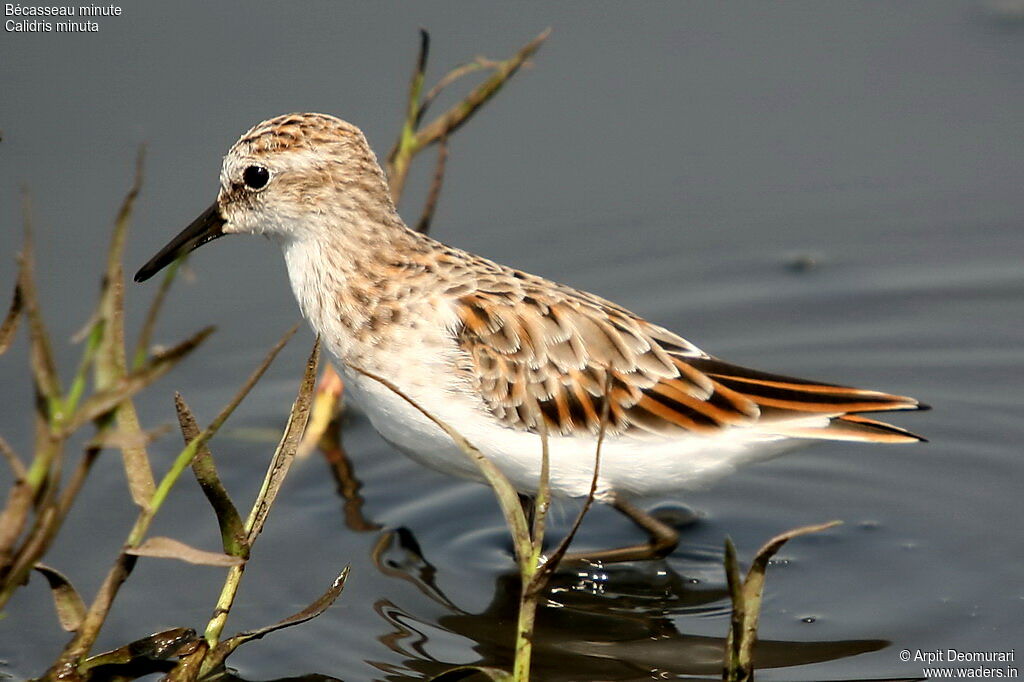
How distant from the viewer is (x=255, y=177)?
695 cm

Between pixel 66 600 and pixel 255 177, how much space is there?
96.2 inches

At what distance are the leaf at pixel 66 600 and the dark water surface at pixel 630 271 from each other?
47.5 inches

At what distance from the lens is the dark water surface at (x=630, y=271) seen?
6812 mm

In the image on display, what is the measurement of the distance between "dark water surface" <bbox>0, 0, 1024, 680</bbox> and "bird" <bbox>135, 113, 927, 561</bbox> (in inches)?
31.6

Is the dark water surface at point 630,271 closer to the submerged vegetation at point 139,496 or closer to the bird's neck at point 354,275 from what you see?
the submerged vegetation at point 139,496

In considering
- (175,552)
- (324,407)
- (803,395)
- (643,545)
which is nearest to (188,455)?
(175,552)

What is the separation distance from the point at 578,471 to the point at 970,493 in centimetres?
229

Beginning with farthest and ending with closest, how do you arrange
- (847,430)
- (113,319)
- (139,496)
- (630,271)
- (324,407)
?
(630,271)
(324,407)
(847,430)
(139,496)
(113,319)

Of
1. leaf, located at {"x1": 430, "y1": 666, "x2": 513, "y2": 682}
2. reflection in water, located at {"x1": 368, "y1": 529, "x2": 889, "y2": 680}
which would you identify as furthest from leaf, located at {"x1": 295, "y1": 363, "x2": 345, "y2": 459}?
leaf, located at {"x1": 430, "y1": 666, "x2": 513, "y2": 682}

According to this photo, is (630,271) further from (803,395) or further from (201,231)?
(201,231)

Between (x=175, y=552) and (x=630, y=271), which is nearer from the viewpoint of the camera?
(x=175, y=552)

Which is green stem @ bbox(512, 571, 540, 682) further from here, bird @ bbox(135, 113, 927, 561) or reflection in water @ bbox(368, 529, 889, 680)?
bird @ bbox(135, 113, 927, 561)

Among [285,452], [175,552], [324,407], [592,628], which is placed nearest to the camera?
[175,552]

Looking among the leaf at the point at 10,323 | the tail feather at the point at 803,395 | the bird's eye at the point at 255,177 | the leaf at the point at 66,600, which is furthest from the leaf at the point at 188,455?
the tail feather at the point at 803,395
